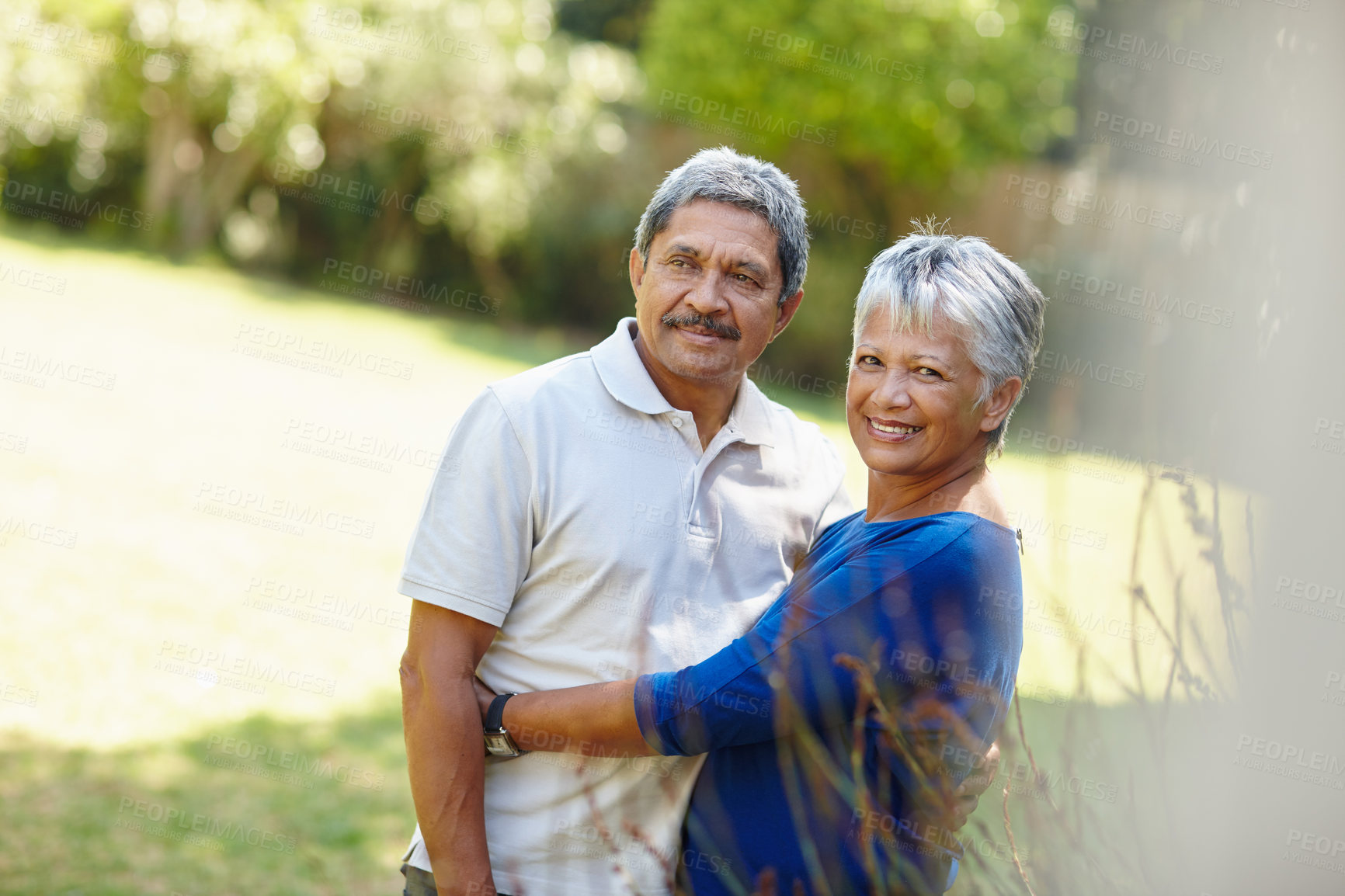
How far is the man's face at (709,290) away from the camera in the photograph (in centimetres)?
231

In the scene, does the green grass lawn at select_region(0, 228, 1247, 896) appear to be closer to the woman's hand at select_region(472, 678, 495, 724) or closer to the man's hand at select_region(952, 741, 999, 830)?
the man's hand at select_region(952, 741, 999, 830)

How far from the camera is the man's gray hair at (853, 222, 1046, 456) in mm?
2014

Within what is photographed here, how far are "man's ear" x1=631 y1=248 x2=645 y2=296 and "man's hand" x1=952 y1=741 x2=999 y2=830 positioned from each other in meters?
1.21

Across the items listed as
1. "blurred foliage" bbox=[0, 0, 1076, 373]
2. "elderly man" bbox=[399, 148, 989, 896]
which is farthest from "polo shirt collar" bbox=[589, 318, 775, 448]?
"blurred foliage" bbox=[0, 0, 1076, 373]

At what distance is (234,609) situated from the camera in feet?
20.3

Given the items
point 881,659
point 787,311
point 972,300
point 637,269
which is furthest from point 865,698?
point 637,269

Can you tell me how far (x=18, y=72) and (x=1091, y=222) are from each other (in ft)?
47.8

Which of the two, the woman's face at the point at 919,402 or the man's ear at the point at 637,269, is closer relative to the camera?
the woman's face at the point at 919,402

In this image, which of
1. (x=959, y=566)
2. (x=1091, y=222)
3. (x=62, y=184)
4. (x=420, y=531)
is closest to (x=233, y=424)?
(x=420, y=531)

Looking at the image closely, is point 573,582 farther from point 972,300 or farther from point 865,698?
point 972,300

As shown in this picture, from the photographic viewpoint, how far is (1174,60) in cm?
317

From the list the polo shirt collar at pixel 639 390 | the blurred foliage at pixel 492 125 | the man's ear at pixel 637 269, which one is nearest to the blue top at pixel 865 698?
the polo shirt collar at pixel 639 390

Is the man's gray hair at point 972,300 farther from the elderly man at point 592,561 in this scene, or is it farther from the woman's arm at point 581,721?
the woman's arm at point 581,721

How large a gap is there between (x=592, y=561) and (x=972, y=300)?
88cm
